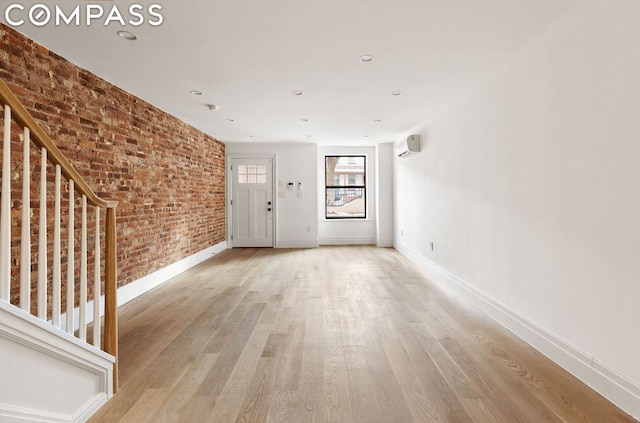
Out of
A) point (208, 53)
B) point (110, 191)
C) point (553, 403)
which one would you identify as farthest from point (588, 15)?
point (110, 191)

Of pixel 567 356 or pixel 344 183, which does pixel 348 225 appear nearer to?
pixel 344 183

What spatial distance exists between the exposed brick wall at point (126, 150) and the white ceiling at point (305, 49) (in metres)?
0.18

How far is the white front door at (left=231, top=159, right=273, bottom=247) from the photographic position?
7.78m

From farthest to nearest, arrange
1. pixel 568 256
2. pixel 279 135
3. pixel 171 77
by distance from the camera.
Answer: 1. pixel 279 135
2. pixel 171 77
3. pixel 568 256

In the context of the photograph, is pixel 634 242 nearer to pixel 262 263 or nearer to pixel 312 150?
pixel 262 263

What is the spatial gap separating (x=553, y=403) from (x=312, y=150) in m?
6.47

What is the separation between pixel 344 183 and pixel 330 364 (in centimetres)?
635

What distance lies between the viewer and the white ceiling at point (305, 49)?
230 centimetres

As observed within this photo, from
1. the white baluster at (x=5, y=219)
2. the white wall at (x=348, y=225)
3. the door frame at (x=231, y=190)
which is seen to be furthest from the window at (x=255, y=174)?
the white baluster at (x=5, y=219)

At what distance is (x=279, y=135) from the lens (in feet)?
22.0

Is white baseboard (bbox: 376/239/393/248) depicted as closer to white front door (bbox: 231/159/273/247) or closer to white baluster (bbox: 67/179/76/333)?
white front door (bbox: 231/159/273/247)

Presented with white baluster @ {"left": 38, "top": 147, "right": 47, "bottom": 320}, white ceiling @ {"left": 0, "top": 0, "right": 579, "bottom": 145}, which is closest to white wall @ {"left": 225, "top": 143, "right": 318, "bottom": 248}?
white ceiling @ {"left": 0, "top": 0, "right": 579, "bottom": 145}

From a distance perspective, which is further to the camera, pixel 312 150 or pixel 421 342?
pixel 312 150

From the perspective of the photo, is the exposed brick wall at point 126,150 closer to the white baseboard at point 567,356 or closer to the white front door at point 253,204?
the white front door at point 253,204
